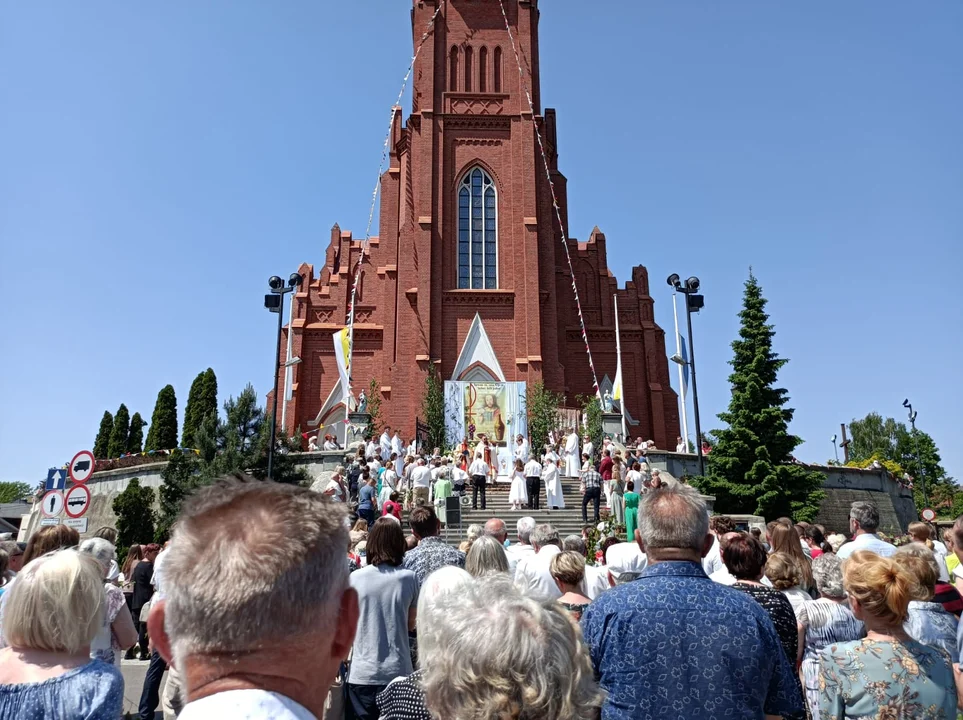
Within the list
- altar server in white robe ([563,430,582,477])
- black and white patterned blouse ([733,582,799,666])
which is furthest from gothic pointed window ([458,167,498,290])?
black and white patterned blouse ([733,582,799,666])

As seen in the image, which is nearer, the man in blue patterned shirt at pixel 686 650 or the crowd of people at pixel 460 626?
the crowd of people at pixel 460 626

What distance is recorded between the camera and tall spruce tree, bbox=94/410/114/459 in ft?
170

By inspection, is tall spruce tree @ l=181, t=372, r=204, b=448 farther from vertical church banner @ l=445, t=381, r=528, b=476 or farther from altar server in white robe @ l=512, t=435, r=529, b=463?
altar server in white robe @ l=512, t=435, r=529, b=463

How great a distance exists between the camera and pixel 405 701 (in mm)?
2371

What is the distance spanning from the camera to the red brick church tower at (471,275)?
1253 inches

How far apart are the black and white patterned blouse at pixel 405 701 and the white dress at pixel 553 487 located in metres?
16.1

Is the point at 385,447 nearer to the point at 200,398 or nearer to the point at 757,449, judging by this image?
the point at 757,449

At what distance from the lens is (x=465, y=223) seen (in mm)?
33781

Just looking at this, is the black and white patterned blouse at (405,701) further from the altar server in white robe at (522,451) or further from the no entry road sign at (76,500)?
the altar server in white robe at (522,451)

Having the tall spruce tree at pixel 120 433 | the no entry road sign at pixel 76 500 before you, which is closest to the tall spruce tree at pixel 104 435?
the tall spruce tree at pixel 120 433

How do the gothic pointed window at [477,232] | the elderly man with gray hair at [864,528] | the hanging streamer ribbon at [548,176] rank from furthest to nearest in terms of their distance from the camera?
the hanging streamer ribbon at [548,176] → the gothic pointed window at [477,232] → the elderly man with gray hair at [864,528]

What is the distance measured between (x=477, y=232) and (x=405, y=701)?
1262 inches

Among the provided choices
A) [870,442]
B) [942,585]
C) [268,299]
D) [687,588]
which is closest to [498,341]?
[268,299]

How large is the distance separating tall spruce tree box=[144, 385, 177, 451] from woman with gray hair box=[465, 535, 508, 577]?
4827 cm
